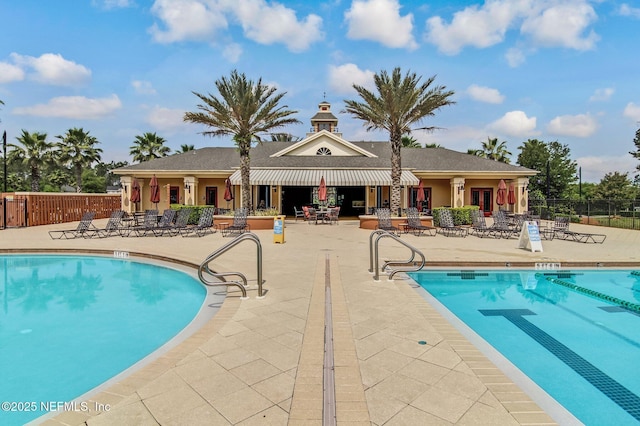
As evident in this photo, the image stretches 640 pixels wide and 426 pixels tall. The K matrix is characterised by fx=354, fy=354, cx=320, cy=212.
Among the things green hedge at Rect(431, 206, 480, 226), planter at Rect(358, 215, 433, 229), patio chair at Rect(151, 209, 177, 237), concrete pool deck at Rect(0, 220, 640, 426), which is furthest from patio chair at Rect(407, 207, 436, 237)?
patio chair at Rect(151, 209, 177, 237)

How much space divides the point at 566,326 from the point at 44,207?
31.8m

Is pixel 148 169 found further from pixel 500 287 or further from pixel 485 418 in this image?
pixel 485 418

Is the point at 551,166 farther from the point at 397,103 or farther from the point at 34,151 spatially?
the point at 34,151

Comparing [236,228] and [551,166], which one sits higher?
[551,166]

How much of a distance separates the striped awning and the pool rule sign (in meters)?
15.1

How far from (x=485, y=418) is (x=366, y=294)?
14.7ft

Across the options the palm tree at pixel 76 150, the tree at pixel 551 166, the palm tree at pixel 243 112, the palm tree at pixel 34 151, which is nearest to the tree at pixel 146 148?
the palm tree at pixel 76 150

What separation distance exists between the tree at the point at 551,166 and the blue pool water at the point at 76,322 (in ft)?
187

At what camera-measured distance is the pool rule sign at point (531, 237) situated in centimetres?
1377

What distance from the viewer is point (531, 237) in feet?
45.6

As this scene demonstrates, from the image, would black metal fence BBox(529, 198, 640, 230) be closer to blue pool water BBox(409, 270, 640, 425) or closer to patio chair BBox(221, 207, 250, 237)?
blue pool water BBox(409, 270, 640, 425)

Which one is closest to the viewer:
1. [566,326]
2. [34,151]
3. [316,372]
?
[316,372]

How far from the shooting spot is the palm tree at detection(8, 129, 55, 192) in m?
40.1

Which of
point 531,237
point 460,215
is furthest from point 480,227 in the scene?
point 460,215
